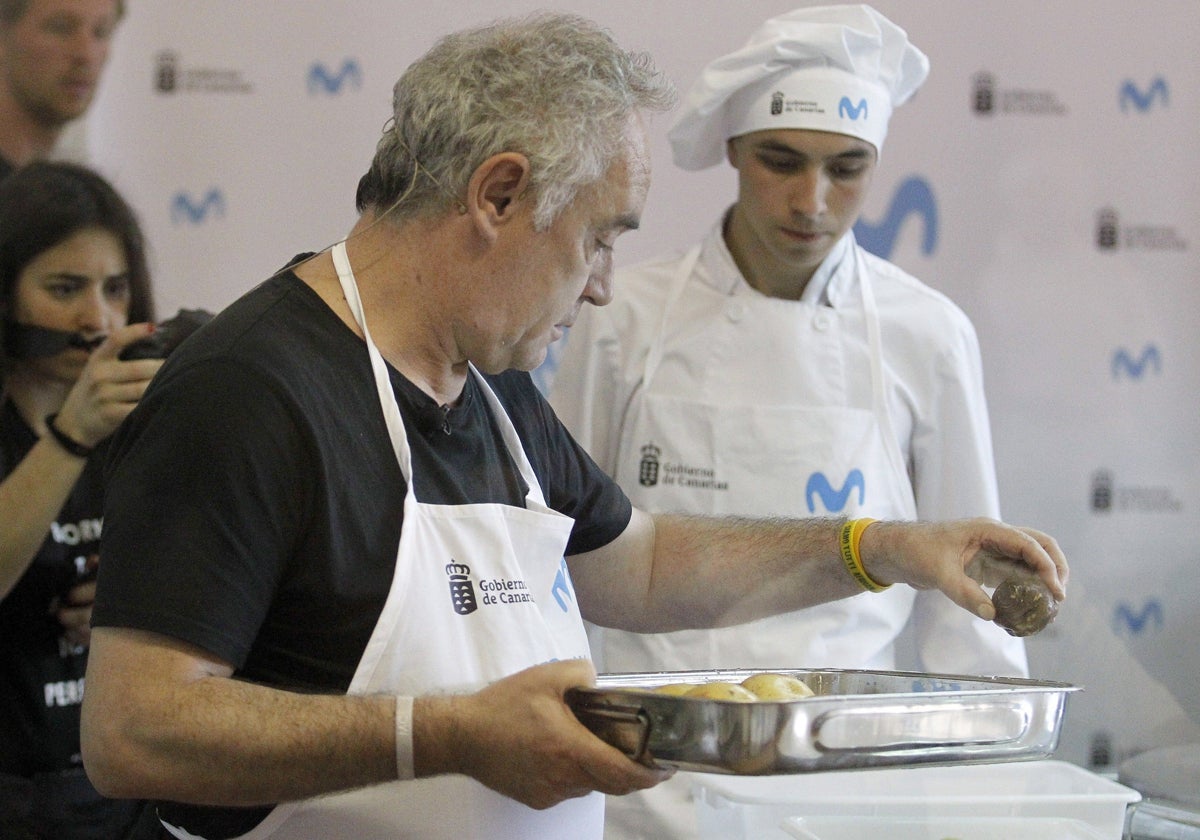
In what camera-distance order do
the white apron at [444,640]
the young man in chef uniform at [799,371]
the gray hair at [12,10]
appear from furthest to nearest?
the gray hair at [12,10]
the young man in chef uniform at [799,371]
the white apron at [444,640]

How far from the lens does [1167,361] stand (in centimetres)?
233

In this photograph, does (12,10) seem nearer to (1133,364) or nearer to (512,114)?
(512,114)

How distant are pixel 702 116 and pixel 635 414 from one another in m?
0.46

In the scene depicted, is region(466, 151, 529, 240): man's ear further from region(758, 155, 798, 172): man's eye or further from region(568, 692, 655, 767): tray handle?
region(758, 155, 798, 172): man's eye

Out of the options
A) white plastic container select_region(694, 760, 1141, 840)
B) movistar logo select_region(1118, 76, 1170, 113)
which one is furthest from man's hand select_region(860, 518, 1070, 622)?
movistar logo select_region(1118, 76, 1170, 113)

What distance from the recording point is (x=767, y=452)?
6.40 ft

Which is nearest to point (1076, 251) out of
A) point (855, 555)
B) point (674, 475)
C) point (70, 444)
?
point (674, 475)

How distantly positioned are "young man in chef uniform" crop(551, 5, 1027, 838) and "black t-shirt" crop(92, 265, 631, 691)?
2.53 ft

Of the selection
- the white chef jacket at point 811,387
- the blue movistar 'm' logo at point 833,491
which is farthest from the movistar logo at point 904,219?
the blue movistar 'm' logo at point 833,491

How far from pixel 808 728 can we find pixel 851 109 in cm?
120

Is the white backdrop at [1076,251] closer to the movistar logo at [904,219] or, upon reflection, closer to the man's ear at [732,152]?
the movistar logo at [904,219]

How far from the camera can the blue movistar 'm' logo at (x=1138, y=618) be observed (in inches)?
92.0

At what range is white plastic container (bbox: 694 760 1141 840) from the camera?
1.31 m

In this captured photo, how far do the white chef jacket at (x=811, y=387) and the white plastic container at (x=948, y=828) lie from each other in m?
0.56
